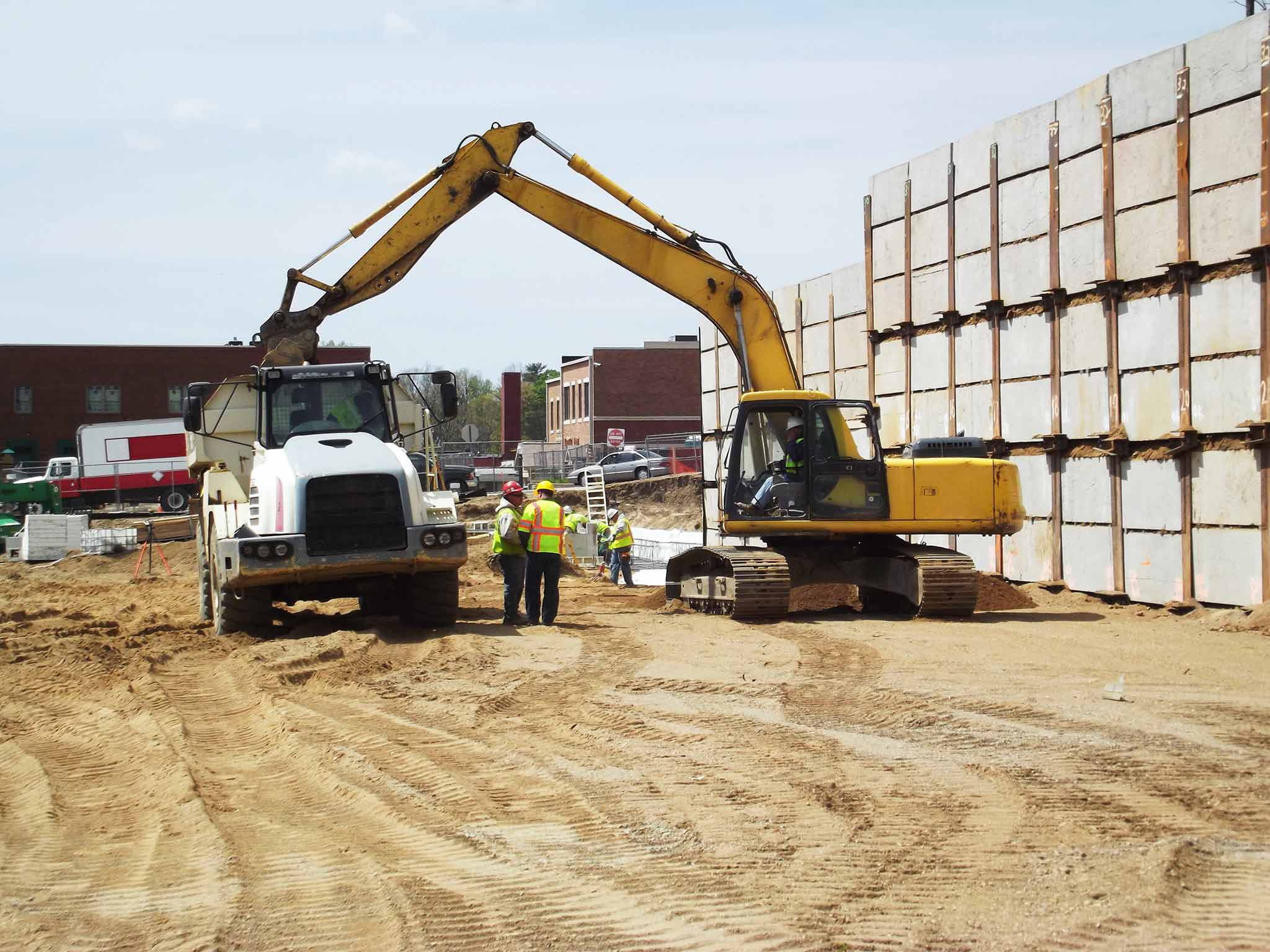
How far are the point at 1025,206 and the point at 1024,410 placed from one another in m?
2.94

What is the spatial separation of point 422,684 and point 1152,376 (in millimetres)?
10678

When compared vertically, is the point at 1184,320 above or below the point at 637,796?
above

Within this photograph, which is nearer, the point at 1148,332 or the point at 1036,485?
the point at 1148,332

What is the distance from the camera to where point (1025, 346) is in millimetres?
19953

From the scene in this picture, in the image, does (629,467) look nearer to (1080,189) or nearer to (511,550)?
(1080,189)

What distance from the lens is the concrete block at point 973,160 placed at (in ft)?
67.7

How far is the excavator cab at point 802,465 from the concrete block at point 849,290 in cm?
847

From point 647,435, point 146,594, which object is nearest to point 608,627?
point 146,594

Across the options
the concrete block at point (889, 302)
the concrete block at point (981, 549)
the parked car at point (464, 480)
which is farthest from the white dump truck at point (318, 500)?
the parked car at point (464, 480)

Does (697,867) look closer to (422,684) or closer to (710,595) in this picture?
(422,684)

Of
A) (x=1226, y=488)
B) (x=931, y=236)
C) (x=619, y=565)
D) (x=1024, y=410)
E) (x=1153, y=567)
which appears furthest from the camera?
(x=619, y=565)

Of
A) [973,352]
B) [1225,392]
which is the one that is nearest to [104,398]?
[973,352]

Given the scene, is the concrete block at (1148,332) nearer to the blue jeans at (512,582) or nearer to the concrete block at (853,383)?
the concrete block at (853,383)

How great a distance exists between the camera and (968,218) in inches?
836
